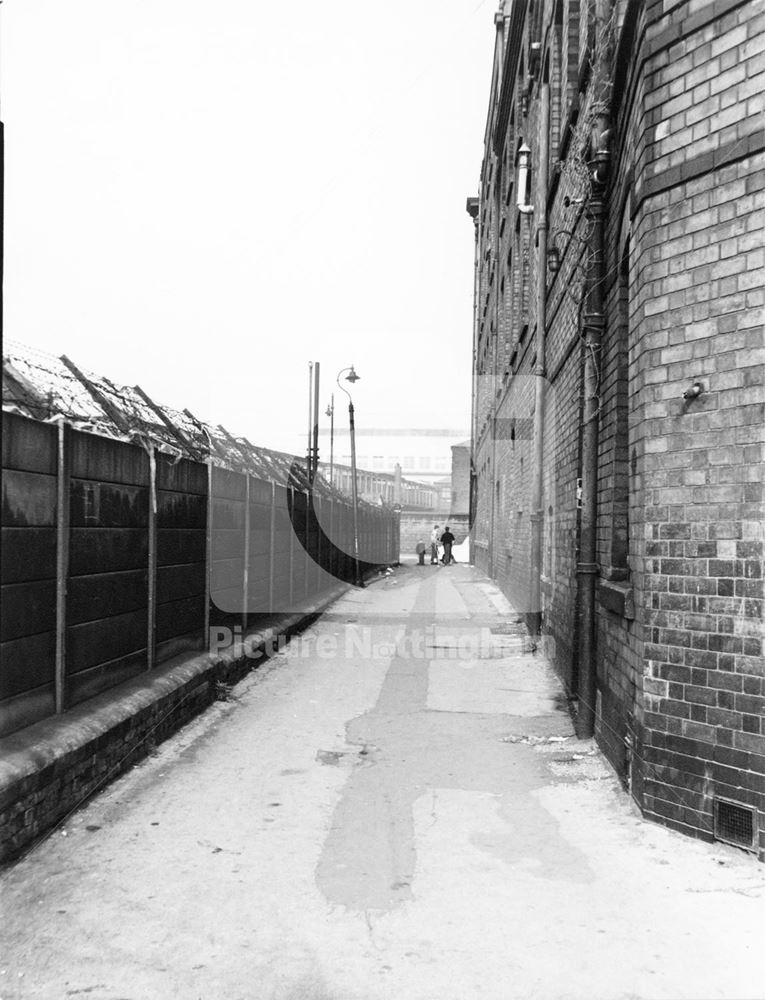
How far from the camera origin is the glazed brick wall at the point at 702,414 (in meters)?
4.30

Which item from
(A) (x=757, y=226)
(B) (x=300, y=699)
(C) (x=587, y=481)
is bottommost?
(B) (x=300, y=699)

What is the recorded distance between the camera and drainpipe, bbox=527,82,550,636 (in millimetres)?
11188

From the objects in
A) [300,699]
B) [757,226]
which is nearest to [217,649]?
[300,699]

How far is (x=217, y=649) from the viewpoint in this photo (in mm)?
8789

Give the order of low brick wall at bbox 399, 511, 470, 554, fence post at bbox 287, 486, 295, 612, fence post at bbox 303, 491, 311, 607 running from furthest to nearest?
low brick wall at bbox 399, 511, 470, 554
fence post at bbox 303, 491, 311, 607
fence post at bbox 287, 486, 295, 612

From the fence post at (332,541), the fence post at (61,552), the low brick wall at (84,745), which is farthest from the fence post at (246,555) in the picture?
the fence post at (332,541)

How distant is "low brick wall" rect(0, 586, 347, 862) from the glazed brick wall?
3.16 metres

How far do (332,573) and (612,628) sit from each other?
13160 millimetres

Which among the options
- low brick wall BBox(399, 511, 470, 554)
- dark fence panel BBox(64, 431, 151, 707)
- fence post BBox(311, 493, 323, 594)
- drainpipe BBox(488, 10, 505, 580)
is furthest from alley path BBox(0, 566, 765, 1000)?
low brick wall BBox(399, 511, 470, 554)

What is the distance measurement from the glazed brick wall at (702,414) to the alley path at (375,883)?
54cm

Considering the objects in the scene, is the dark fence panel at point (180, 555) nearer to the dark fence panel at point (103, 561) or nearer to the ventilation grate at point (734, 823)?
the dark fence panel at point (103, 561)

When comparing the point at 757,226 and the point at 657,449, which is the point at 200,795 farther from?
the point at 757,226

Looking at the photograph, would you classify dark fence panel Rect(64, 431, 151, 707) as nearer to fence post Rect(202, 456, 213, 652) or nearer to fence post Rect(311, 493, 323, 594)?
fence post Rect(202, 456, 213, 652)

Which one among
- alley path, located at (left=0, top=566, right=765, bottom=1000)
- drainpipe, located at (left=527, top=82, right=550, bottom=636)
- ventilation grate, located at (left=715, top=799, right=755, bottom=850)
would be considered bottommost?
alley path, located at (left=0, top=566, right=765, bottom=1000)
